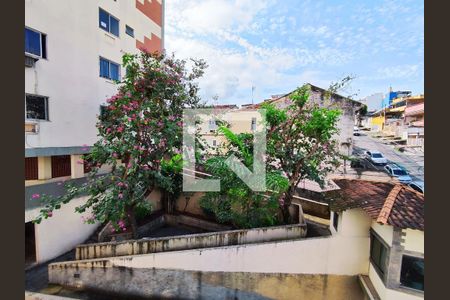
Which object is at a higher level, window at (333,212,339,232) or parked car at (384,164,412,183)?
parked car at (384,164,412,183)

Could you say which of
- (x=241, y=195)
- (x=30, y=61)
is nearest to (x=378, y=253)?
(x=241, y=195)

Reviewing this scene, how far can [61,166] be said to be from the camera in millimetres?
12680

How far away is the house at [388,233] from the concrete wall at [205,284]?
4.13 feet

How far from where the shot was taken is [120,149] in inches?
298

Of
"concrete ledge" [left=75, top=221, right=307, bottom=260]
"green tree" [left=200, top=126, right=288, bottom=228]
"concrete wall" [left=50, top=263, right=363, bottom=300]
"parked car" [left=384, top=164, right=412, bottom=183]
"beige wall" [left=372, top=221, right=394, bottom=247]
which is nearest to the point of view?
"beige wall" [left=372, top=221, right=394, bottom=247]

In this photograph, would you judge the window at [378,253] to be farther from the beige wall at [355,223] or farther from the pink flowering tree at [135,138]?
the pink flowering tree at [135,138]

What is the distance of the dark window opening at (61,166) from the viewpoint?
1239cm

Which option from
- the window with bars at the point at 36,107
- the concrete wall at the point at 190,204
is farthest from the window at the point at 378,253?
the window with bars at the point at 36,107

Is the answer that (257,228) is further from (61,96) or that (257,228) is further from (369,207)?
(61,96)

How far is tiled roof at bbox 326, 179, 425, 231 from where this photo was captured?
239 inches

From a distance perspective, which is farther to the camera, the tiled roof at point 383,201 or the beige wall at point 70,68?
the beige wall at point 70,68

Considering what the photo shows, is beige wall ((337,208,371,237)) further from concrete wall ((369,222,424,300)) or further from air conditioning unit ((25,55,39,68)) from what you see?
air conditioning unit ((25,55,39,68))

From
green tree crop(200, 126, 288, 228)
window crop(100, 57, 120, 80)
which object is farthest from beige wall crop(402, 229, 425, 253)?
window crop(100, 57, 120, 80)

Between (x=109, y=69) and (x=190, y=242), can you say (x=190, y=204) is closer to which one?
(x=190, y=242)
